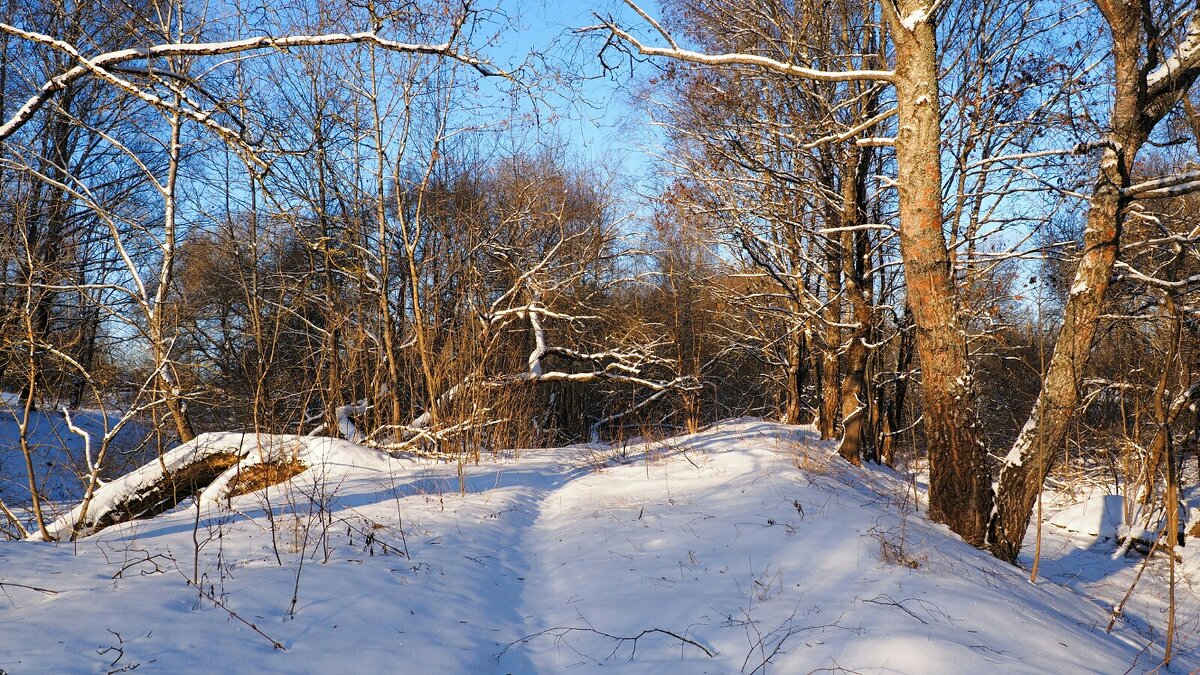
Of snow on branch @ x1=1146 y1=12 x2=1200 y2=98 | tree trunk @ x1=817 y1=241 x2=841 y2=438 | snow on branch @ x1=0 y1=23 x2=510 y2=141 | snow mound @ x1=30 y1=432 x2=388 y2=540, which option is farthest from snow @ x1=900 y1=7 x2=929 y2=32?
snow mound @ x1=30 y1=432 x2=388 y2=540

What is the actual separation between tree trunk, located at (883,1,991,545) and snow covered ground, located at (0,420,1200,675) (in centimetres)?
50

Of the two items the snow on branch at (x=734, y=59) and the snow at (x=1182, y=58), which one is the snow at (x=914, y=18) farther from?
the snow at (x=1182, y=58)

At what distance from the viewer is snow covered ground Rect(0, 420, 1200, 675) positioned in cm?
268

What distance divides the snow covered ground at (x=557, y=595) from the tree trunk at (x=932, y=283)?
0.50 metres

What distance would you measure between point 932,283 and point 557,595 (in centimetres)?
380

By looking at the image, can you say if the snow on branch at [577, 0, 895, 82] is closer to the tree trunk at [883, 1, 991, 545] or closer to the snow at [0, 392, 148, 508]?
the tree trunk at [883, 1, 991, 545]

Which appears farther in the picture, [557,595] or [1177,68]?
[1177,68]

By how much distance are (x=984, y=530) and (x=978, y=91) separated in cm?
694

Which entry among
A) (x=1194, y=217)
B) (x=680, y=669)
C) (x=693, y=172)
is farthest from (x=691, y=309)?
(x=680, y=669)

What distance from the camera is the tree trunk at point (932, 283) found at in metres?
5.38

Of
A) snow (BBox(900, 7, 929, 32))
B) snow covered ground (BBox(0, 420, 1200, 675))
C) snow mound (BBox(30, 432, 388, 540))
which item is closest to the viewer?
snow covered ground (BBox(0, 420, 1200, 675))

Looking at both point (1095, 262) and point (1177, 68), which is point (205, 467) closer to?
point (1095, 262)

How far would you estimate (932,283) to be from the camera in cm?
541

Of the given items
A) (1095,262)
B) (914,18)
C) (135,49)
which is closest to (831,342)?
(1095,262)
